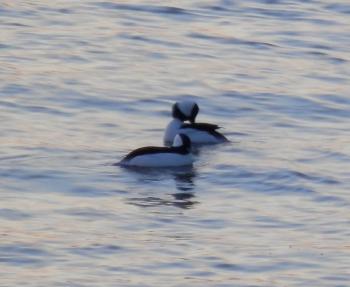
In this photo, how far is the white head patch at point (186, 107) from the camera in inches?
922

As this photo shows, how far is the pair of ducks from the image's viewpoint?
2072 centimetres

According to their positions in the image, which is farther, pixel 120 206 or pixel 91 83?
pixel 91 83

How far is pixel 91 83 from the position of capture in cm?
2586

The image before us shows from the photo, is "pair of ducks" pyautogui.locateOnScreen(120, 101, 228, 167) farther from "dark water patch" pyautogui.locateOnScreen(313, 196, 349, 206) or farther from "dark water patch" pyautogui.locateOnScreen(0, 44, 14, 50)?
"dark water patch" pyautogui.locateOnScreen(0, 44, 14, 50)

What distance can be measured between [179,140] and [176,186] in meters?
2.04

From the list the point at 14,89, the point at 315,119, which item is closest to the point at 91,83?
the point at 14,89

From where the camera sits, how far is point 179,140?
2197 centimetres

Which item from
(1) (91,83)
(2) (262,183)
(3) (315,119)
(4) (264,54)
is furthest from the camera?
(4) (264,54)

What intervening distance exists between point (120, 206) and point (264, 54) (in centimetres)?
1151

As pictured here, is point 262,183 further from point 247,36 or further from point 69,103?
point 247,36

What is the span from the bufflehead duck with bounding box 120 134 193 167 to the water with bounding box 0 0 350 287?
0.23m

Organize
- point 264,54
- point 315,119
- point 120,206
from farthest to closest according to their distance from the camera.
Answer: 1. point 264,54
2. point 315,119
3. point 120,206

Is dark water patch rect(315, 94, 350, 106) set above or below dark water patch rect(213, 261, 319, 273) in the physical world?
above

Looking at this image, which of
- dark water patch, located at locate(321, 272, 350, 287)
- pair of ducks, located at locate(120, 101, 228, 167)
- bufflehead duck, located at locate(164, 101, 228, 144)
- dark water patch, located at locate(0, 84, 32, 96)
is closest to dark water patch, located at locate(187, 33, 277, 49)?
dark water patch, located at locate(0, 84, 32, 96)
